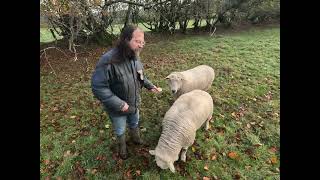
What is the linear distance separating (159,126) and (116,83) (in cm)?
242

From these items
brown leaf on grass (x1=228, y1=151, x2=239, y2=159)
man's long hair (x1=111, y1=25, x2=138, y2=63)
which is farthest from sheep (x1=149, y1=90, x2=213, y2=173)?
man's long hair (x1=111, y1=25, x2=138, y2=63)

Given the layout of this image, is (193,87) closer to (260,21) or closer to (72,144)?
(72,144)

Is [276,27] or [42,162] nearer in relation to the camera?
[42,162]

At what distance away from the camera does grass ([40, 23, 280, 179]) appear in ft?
17.9

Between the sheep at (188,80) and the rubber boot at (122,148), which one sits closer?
the rubber boot at (122,148)

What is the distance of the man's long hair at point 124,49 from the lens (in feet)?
13.6

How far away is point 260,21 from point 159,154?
15264 mm

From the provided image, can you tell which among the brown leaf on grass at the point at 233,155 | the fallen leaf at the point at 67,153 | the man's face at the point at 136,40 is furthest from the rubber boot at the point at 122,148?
the brown leaf on grass at the point at 233,155

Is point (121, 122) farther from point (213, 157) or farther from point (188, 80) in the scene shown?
point (188, 80)

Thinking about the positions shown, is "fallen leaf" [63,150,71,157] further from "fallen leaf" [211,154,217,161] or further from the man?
"fallen leaf" [211,154,217,161]

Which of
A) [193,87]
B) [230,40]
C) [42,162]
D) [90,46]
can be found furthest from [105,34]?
[42,162]

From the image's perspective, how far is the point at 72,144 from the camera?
19.9 feet

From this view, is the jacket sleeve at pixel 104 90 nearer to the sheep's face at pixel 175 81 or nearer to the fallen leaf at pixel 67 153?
the fallen leaf at pixel 67 153
